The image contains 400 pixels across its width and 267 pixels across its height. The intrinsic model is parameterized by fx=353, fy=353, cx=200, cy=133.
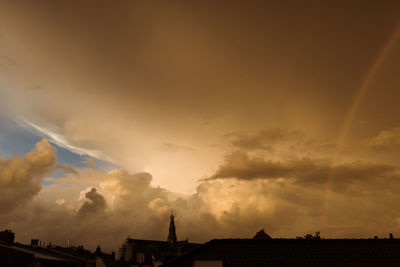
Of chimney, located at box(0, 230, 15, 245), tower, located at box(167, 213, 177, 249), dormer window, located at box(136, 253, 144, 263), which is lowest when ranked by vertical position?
dormer window, located at box(136, 253, 144, 263)

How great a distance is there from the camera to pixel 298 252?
39.0 meters

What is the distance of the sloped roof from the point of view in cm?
3825

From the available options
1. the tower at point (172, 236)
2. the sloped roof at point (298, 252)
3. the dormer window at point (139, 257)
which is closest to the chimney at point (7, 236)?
the sloped roof at point (298, 252)

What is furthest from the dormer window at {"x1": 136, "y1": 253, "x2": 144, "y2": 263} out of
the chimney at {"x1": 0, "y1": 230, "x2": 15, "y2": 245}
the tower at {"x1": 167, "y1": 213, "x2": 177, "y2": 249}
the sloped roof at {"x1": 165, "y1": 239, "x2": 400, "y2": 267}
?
the sloped roof at {"x1": 165, "y1": 239, "x2": 400, "y2": 267}

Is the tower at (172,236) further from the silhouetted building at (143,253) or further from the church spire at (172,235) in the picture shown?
the silhouetted building at (143,253)

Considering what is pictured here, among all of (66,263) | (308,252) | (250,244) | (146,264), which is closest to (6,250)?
(66,263)

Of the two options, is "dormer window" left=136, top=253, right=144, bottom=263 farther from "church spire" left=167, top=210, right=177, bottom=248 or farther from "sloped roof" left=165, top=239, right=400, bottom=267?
"sloped roof" left=165, top=239, right=400, bottom=267

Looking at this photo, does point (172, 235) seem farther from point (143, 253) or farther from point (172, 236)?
point (143, 253)

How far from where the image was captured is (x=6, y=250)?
129 feet

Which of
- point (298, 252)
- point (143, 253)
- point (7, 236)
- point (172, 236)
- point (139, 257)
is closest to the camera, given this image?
point (298, 252)

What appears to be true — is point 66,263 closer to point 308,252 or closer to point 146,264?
point 308,252

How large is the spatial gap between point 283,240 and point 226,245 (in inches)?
255

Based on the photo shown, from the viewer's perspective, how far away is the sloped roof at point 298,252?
3825 cm

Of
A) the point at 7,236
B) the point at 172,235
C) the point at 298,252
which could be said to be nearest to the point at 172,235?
the point at 172,235
